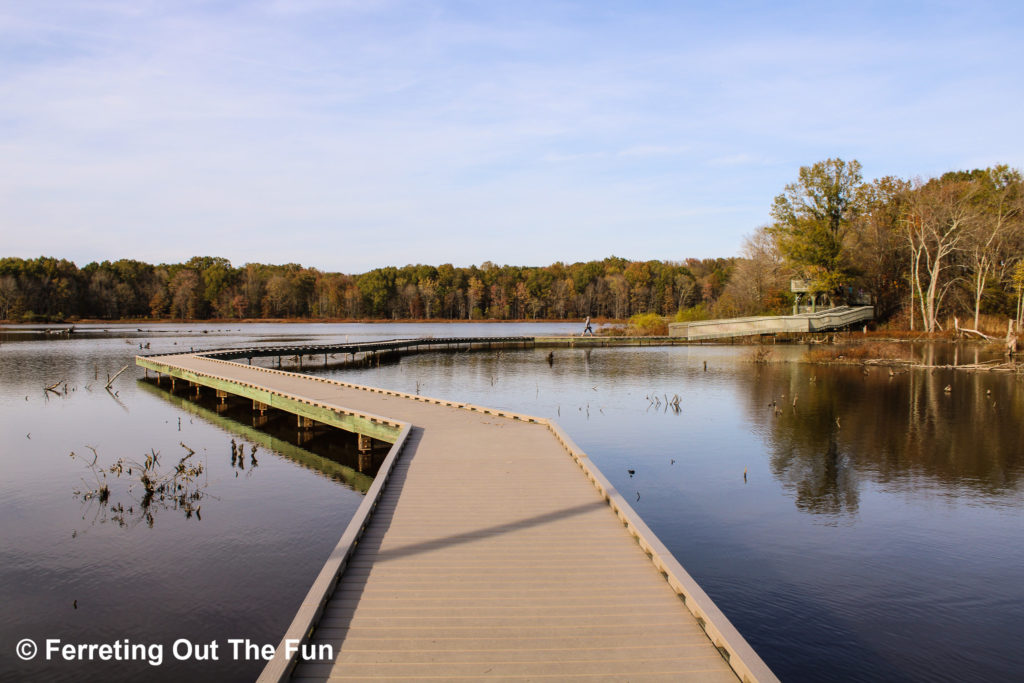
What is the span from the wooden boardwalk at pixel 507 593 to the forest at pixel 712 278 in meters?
36.7

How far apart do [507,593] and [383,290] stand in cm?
10858

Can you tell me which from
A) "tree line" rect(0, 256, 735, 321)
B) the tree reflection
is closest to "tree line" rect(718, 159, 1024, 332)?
the tree reflection

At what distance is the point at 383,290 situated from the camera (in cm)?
11100

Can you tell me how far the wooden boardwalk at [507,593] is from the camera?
4227 millimetres

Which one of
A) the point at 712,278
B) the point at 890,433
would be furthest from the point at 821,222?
the point at 712,278

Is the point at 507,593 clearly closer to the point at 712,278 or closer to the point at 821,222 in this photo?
the point at 821,222

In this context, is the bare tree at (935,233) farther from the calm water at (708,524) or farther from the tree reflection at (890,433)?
the calm water at (708,524)

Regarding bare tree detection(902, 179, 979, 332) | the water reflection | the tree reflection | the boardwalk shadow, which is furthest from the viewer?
bare tree detection(902, 179, 979, 332)

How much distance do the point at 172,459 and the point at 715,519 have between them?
10.9 metres

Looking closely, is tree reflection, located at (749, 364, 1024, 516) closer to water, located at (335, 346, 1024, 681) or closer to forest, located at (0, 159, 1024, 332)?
water, located at (335, 346, 1024, 681)

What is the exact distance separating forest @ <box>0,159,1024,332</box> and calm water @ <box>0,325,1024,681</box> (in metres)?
22.8

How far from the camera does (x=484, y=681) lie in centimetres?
405

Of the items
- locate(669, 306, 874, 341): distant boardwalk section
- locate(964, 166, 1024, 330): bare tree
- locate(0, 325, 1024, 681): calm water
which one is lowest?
locate(0, 325, 1024, 681): calm water

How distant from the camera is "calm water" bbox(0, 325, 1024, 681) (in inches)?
249
